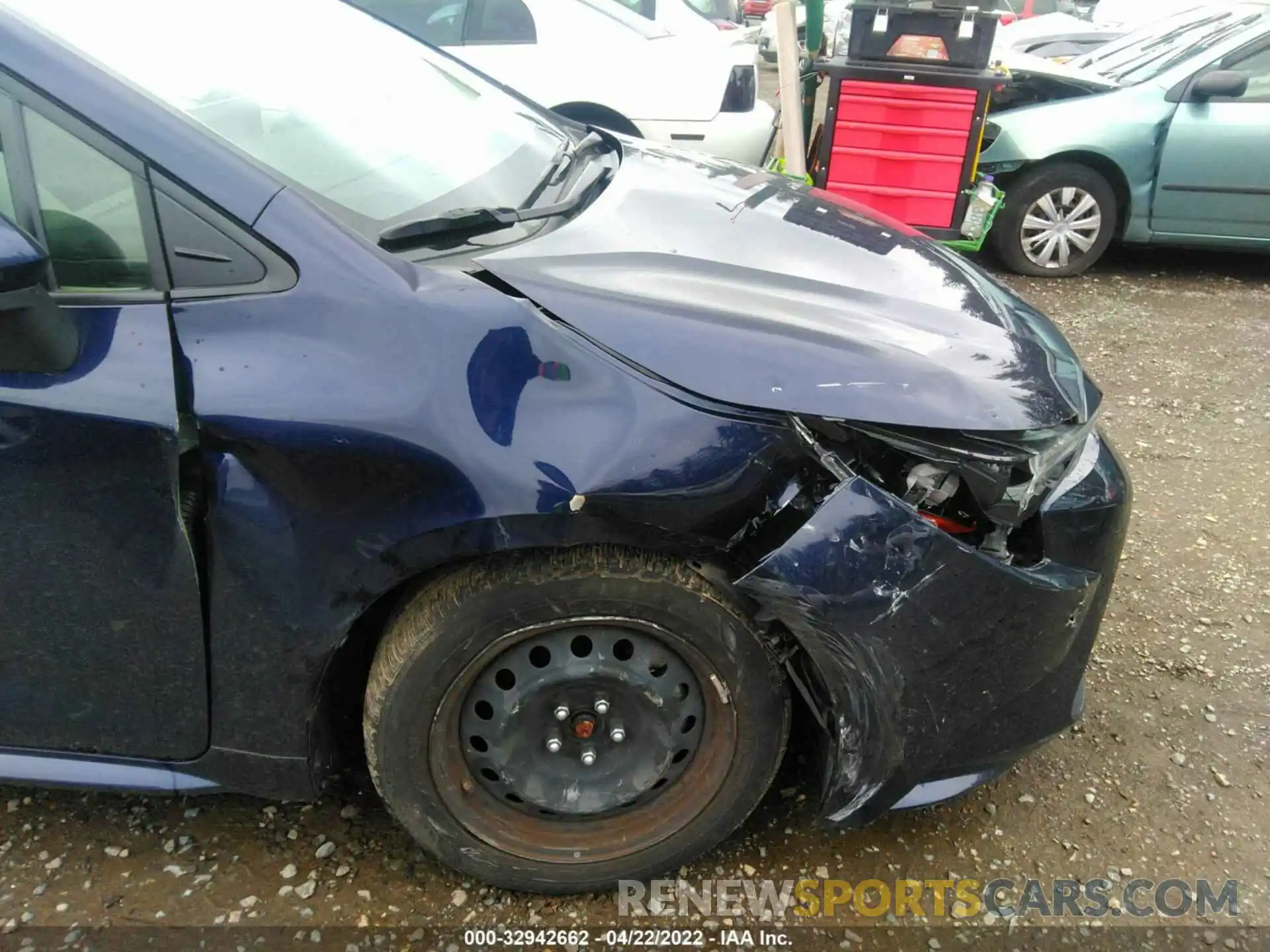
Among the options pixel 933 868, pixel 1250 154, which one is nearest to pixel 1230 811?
pixel 933 868

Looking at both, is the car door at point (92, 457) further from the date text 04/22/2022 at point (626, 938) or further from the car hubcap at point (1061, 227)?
the car hubcap at point (1061, 227)

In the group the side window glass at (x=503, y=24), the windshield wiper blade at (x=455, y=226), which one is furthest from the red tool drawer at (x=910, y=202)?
the windshield wiper blade at (x=455, y=226)

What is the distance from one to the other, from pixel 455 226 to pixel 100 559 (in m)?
0.85

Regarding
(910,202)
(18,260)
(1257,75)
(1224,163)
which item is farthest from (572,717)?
(1257,75)

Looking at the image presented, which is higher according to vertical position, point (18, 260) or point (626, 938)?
point (18, 260)

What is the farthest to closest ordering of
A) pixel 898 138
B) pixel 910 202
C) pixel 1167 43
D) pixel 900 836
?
pixel 1167 43 < pixel 910 202 < pixel 898 138 < pixel 900 836

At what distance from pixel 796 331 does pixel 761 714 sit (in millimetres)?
726

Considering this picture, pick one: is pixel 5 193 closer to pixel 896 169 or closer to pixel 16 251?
pixel 16 251

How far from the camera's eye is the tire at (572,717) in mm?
1686

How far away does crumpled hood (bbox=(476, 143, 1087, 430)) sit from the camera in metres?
1.66

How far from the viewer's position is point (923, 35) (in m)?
5.52

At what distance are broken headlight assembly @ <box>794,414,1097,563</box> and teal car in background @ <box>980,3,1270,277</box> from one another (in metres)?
→ 4.59

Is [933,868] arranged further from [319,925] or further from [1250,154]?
[1250,154]

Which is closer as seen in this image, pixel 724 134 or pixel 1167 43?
pixel 724 134
